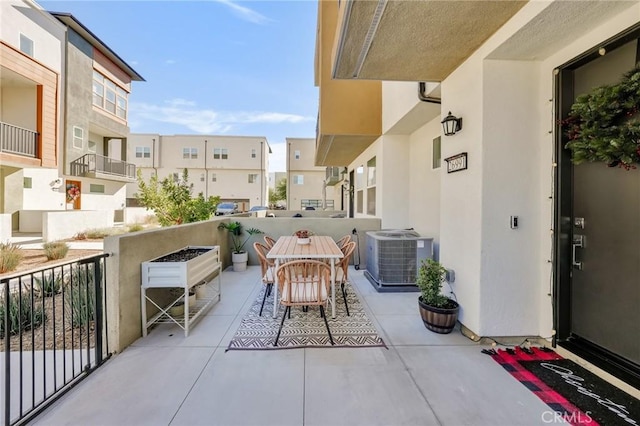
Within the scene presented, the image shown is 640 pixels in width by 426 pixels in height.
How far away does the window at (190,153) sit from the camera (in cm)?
2595

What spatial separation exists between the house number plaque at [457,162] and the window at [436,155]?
1624 mm

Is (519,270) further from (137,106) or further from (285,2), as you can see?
(137,106)

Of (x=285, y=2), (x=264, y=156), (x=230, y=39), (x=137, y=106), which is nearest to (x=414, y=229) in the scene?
(x=285, y=2)

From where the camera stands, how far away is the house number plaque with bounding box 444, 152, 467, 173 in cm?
311

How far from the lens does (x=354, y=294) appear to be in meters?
4.54

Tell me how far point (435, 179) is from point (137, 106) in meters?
18.8

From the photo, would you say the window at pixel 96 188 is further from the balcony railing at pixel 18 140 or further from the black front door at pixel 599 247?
the black front door at pixel 599 247

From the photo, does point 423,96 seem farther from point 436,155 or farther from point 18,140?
point 18,140

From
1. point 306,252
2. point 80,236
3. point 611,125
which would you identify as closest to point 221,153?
point 80,236

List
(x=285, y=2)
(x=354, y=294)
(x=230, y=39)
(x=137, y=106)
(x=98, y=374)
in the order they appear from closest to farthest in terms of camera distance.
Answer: (x=98, y=374) → (x=354, y=294) → (x=285, y=2) → (x=230, y=39) → (x=137, y=106)

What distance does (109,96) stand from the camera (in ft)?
48.5

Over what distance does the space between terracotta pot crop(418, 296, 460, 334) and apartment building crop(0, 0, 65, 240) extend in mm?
13442

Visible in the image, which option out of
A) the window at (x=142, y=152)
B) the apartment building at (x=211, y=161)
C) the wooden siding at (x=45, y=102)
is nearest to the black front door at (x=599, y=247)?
the wooden siding at (x=45, y=102)

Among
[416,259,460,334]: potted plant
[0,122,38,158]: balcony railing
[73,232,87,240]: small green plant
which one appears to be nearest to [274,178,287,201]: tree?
[73,232,87,240]: small green plant
